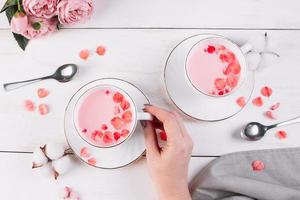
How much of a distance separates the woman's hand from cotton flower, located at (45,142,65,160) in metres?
0.20

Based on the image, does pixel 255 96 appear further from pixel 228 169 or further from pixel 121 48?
pixel 121 48

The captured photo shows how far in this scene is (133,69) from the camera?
988 millimetres

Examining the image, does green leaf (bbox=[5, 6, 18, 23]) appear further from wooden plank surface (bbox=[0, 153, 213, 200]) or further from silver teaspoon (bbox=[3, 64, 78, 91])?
wooden plank surface (bbox=[0, 153, 213, 200])

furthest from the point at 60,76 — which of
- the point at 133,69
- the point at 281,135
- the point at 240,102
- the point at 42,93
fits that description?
the point at 281,135

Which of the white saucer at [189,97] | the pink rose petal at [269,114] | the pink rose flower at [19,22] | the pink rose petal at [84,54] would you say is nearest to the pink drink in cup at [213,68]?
the white saucer at [189,97]

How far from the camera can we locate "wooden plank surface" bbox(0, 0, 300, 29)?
0.99m

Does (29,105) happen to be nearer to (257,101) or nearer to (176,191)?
(176,191)

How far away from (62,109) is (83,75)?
0.29 feet

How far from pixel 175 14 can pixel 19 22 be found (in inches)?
13.5

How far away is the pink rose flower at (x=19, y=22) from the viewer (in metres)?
0.90

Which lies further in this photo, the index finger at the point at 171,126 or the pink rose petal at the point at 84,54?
the pink rose petal at the point at 84,54

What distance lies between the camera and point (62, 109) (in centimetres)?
98

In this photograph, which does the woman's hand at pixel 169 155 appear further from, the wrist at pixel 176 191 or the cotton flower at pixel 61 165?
the cotton flower at pixel 61 165

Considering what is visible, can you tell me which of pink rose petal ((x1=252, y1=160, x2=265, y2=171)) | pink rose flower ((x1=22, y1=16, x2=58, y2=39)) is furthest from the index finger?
pink rose flower ((x1=22, y1=16, x2=58, y2=39))
